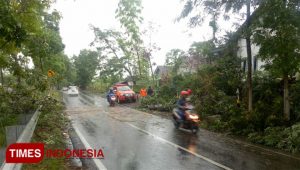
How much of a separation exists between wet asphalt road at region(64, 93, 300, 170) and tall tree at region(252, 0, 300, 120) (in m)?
3.75

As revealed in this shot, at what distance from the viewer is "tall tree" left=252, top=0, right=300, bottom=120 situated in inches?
543

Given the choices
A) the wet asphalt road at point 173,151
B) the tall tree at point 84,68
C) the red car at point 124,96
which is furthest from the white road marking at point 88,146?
the tall tree at point 84,68

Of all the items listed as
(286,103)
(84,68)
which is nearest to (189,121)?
(286,103)

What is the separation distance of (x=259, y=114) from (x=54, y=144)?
910 centimetres

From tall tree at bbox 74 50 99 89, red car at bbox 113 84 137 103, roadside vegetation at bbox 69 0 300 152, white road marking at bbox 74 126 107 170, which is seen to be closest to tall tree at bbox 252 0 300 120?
roadside vegetation at bbox 69 0 300 152

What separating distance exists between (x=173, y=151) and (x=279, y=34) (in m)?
6.62

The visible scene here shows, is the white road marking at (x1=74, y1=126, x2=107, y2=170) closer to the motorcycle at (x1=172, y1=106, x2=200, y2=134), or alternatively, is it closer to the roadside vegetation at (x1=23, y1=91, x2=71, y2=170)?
the roadside vegetation at (x1=23, y1=91, x2=71, y2=170)

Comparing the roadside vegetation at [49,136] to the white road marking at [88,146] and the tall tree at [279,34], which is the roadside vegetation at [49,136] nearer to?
the white road marking at [88,146]

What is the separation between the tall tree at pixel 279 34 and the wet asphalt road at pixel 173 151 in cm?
375

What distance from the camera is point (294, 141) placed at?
1263 cm

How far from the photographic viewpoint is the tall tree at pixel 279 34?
45.3 feet

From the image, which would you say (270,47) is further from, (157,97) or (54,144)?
(157,97)

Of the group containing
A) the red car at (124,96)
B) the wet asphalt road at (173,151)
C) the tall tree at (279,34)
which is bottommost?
the wet asphalt road at (173,151)

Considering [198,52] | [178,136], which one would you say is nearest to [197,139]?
[178,136]
